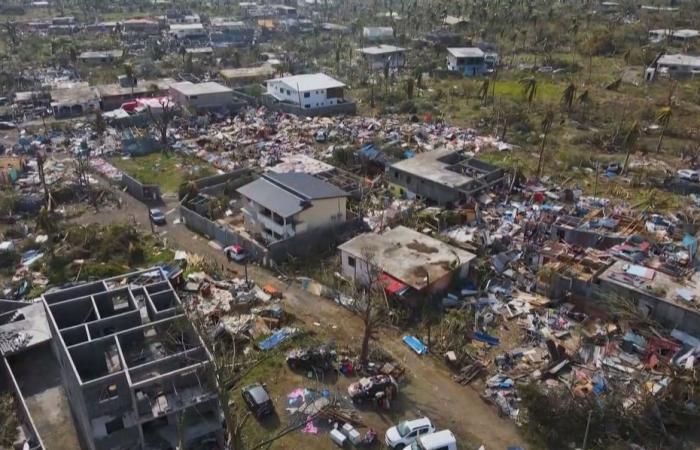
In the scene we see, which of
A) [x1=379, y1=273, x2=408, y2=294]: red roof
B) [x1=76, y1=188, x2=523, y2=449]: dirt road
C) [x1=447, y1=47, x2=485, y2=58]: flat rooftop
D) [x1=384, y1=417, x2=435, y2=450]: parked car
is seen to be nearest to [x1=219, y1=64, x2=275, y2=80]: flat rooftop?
[x1=447, y1=47, x2=485, y2=58]: flat rooftop

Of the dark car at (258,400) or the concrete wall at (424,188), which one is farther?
the concrete wall at (424,188)

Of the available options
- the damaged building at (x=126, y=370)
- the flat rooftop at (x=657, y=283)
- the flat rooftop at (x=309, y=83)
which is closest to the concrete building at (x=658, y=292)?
the flat rooftop at (x=657, y=283)

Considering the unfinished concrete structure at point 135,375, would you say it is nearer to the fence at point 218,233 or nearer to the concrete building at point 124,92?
the fence at point 218,233

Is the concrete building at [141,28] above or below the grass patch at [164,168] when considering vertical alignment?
above

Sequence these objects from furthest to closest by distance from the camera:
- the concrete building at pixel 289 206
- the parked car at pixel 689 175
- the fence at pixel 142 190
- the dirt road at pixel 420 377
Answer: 1. the parked car at pixel 689 175
2. the fence at pixel 142 190
3. the concrete building at pixel 289 206
4. the dirt road at pixel 420 377

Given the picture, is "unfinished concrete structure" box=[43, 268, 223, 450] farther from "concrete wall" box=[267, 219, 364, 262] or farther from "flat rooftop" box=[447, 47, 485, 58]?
"flat rooftop" box=[447, 47, 485, 58]

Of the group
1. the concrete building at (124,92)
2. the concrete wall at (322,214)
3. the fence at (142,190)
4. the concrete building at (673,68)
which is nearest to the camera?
the concrete wall at (322,214)

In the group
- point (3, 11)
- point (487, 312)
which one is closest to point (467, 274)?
point (487, 312)
